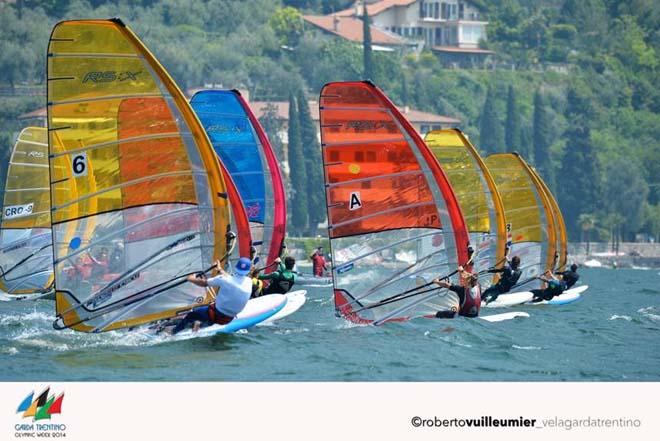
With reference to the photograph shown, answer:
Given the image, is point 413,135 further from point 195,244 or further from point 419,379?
point 419,379

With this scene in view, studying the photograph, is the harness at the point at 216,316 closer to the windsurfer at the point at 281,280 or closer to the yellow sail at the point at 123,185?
the yellow sail at the point at 123,185

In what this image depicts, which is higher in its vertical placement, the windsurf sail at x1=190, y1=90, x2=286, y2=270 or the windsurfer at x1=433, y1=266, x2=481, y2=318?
the windsurf sail at x1=190, y1=90, x2=286, y2=270

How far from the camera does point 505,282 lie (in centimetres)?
2880

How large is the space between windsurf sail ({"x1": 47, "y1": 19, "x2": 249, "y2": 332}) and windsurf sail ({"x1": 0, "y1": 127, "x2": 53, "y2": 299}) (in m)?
10.1

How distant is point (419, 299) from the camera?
23453 millimetres

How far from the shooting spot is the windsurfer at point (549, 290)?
100 feet

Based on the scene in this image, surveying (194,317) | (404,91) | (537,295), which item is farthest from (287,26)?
(194,317)

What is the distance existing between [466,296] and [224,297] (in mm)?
4668

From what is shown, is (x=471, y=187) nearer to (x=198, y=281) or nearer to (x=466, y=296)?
(x=466, y=296)

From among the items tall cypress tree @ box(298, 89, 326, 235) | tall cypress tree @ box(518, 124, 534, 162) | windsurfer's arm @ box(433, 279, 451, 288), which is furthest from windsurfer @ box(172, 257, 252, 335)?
tall cypress tree @ box(518, 124, 534, 162)

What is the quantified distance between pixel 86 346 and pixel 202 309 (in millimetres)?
1564

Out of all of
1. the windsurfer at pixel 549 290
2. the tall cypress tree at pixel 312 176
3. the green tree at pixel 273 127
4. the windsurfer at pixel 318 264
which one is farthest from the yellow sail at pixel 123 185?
the green tree at pixel 273 127

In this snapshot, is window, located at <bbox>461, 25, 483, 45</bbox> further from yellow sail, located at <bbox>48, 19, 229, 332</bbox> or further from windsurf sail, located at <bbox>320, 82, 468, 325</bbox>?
yellow sail, located at <bbox>48, 19, 229, 332</bbox>

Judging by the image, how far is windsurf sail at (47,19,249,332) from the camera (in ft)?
65.7
